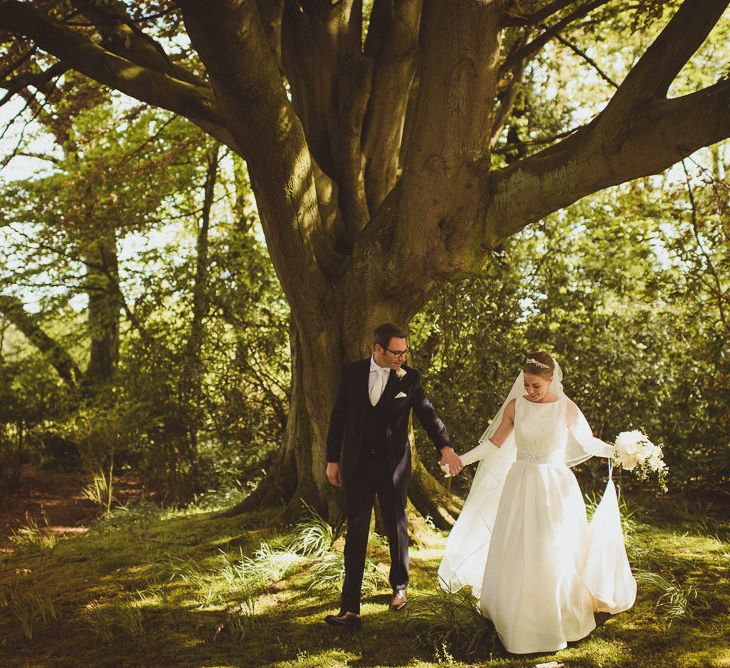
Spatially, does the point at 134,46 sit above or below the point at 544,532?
above

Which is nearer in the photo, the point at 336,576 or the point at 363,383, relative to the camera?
the point at 363,383

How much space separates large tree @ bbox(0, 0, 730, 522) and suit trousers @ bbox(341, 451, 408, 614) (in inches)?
64.2

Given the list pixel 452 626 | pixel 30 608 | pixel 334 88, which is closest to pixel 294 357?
pixel 334 88

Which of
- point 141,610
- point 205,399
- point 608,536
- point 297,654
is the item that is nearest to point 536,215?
point 608,536

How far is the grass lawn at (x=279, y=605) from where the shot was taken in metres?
4.71

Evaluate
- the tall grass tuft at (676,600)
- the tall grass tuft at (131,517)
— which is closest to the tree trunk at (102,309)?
the tall grass tuft at (131,517)

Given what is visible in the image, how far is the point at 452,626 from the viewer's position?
4.87 m

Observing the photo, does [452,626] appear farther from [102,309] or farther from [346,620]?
[102,309]

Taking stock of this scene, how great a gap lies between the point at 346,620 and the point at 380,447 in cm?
124

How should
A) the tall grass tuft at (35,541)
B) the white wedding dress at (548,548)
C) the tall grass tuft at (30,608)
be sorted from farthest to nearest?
the tall grass tuft at (35,541), the tall grass tuft at (30,608), the white wedding dress at (548,548)

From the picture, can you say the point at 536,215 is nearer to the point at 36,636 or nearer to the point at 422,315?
A: the point at 422,315

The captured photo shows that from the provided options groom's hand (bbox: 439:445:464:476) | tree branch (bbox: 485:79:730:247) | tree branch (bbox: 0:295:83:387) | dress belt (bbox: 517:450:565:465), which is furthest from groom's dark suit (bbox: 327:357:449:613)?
tree branch (bbox: 0:295:83:387)

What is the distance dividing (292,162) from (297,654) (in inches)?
155

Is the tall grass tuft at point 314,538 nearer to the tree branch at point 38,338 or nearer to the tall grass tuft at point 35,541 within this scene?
the tall grass tuft at point 35,541
